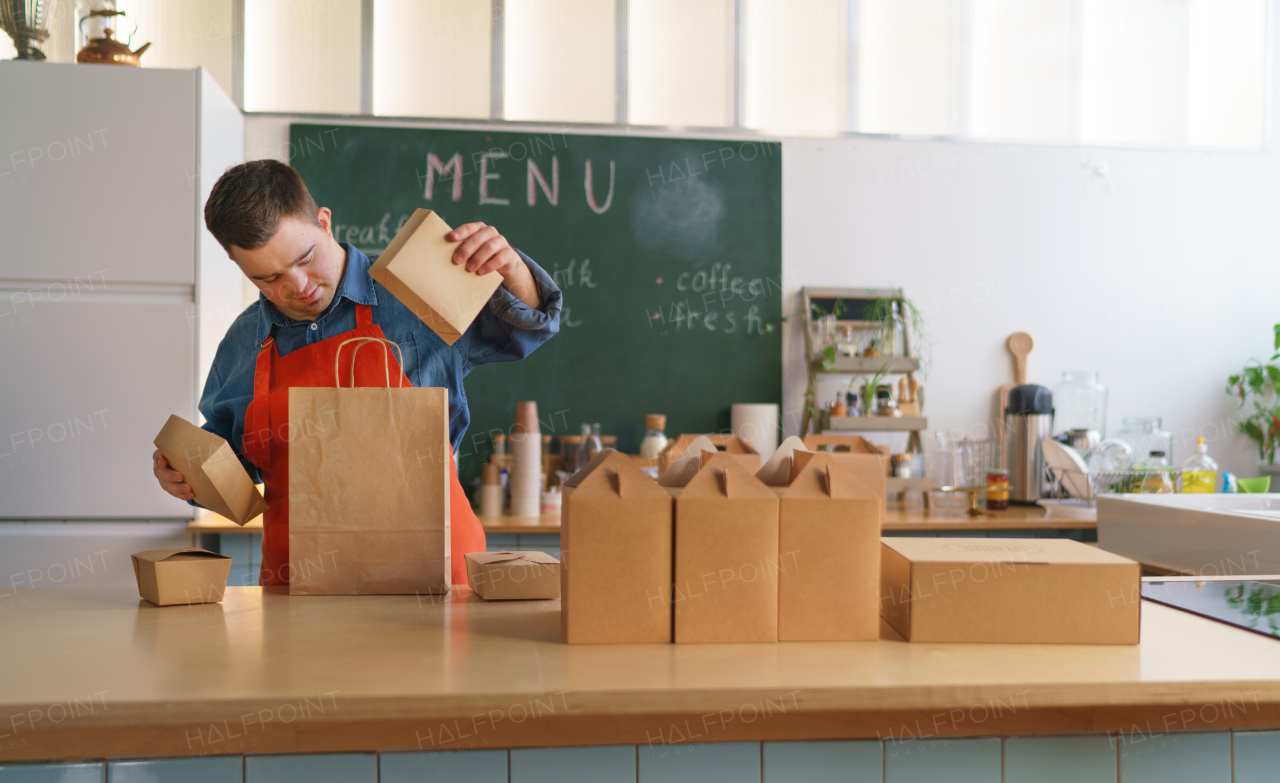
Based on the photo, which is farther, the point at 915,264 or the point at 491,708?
the point at 915,264

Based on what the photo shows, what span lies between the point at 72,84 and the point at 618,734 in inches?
109

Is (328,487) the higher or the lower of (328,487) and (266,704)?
the higher

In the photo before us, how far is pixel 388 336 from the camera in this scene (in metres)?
1.59

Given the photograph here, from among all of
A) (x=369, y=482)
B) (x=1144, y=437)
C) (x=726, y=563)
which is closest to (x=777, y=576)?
(x=726, y=563)

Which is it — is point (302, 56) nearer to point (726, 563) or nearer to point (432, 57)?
point (432, 57)

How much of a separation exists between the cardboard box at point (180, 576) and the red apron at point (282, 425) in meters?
0.31

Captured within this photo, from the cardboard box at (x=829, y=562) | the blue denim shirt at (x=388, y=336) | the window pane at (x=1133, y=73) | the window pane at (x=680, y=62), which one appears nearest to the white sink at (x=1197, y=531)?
the cardboard box at (x=829, y=562)

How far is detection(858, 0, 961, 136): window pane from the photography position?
134 inches

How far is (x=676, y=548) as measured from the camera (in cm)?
97

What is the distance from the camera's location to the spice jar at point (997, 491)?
2955 mm

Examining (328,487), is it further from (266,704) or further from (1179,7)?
(1179,7)

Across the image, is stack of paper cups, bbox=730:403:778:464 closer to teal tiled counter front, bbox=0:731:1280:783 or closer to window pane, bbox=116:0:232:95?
teal tiled counter front, bbox=0:731:1280:783

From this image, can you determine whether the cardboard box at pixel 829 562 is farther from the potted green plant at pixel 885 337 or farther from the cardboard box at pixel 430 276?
the potted green plant at pixel 885 337

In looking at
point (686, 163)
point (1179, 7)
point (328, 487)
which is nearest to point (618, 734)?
point (328, 487)
